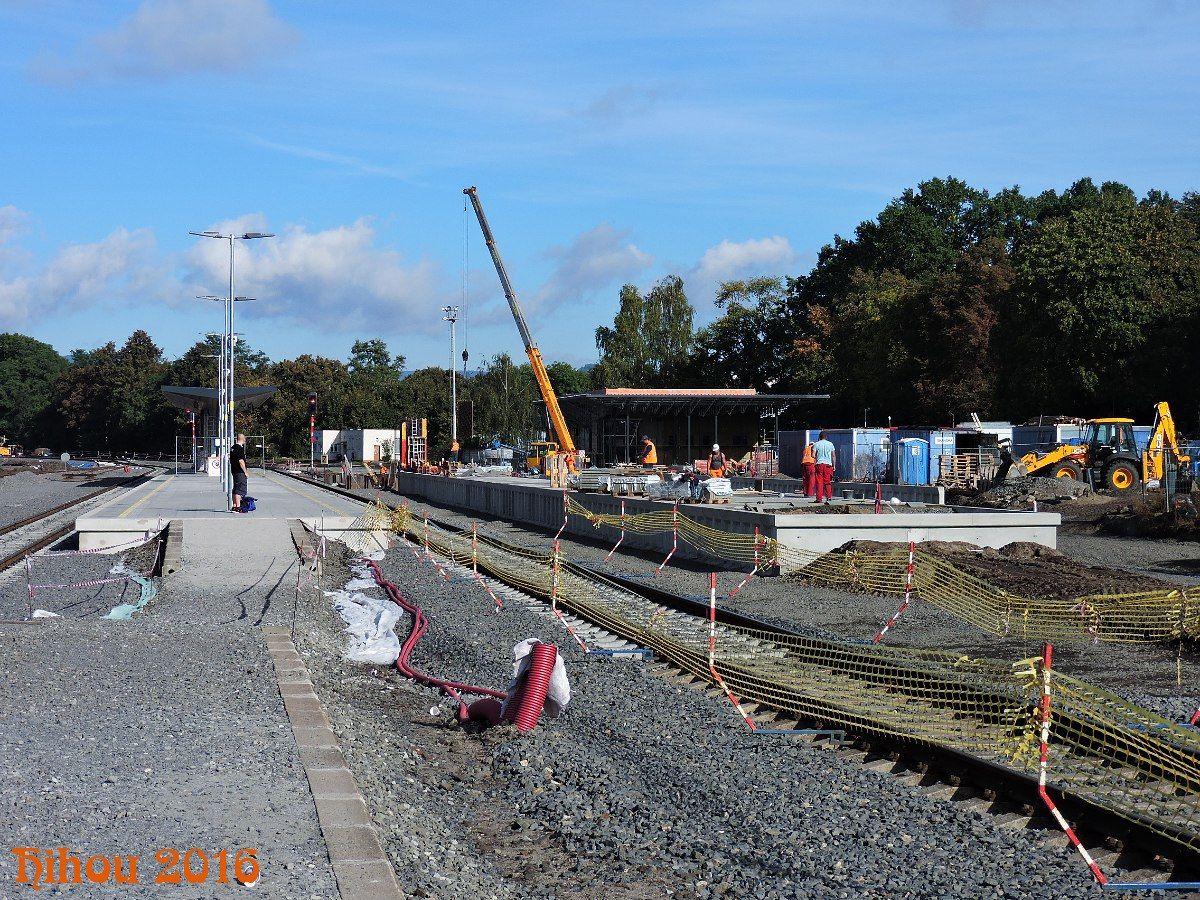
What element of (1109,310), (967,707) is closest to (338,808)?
(967,707)

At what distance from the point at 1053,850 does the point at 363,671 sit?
857 centimetres

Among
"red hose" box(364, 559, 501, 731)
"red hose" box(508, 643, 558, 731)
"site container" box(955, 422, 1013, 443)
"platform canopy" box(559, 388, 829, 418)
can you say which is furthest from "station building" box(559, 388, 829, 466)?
"red hose" box(508, 643, 558, 731)

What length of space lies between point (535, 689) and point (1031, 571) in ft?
40.0

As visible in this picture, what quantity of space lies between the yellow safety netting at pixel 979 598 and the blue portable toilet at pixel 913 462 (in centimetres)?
2256

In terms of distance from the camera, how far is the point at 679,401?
211ft

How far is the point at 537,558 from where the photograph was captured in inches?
1029

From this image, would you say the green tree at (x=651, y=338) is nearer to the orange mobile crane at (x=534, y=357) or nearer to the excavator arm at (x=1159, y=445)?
the orange mobile crane at (x=534, y=357)

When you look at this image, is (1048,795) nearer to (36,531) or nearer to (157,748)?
(157,748)

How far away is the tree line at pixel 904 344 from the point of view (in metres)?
52.7

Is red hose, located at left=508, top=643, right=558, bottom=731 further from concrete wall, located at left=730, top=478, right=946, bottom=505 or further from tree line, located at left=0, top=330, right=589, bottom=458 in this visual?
tree line, located at left=0, top=330, right=589, bottom=458

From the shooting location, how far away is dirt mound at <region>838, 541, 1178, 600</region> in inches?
713

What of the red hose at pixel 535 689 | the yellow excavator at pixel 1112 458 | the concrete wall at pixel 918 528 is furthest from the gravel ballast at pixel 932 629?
the yellow excavator at pixel 1112 458

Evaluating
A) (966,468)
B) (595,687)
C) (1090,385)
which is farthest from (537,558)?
(1090,385)

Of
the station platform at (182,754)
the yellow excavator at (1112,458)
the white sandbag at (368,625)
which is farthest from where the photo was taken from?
the yellow excavator at (1112,458)
